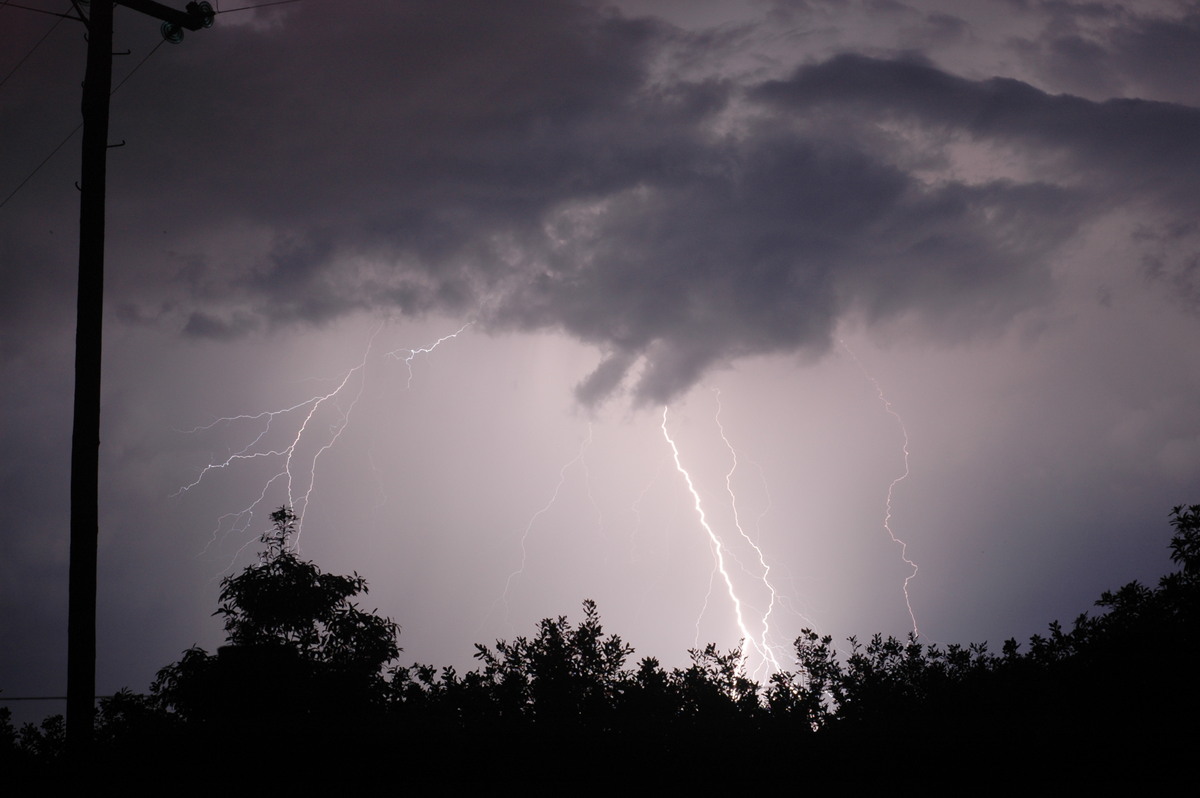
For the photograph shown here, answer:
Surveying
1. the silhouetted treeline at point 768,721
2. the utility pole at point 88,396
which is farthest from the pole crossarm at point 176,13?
the silhouetted treeline at point 768,721

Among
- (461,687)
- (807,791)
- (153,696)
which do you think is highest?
(153,696)

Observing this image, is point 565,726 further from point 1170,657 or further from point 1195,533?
point 1195,533

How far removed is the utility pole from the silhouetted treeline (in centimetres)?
64

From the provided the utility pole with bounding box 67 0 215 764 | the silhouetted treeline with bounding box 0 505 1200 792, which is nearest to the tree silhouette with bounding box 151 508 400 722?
the silhouetted treeline with bounding box 0 505 1200 792

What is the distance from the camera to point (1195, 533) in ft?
32.6

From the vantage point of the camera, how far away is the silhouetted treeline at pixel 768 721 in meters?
7.17

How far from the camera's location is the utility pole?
5867 mm

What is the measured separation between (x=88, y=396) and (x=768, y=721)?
7.53 m

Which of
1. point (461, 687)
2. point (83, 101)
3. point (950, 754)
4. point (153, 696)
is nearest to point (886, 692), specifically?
point (950, 754)

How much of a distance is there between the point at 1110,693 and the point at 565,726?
5563mm

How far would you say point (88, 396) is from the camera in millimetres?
6473

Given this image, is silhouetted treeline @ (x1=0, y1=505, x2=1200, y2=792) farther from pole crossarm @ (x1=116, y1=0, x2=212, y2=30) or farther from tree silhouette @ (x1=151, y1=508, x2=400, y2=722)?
pole crossarm @ (x1=116, y1=0, x2=212, y2=30)

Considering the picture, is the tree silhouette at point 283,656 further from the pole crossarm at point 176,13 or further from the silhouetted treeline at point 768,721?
the pole crossarm at point 176,13

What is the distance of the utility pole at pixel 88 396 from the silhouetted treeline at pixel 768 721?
0.64 m
